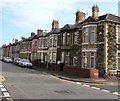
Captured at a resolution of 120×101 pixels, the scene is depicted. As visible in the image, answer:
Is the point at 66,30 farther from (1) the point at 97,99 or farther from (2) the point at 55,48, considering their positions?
(1) the point at 97,99

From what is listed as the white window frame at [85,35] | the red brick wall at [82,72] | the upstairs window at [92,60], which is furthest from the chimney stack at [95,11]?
the red brick wall at [82,72]

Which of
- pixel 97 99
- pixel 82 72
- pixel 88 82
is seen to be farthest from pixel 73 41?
pixel 97 99

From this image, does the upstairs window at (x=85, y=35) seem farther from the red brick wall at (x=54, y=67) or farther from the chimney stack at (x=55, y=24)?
the chimney stack at (x=55, y=24)

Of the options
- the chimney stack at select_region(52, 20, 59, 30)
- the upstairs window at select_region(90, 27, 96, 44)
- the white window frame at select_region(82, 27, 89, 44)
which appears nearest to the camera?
the upstairs window at select_region(90, 27, 96, 44)

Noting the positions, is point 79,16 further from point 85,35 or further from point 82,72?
point 82,72

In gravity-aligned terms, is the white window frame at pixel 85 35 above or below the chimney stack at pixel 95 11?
below

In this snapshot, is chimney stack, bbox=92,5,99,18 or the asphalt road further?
chimney stack, bbox=92,5,99,18

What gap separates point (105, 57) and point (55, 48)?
41.0 feet

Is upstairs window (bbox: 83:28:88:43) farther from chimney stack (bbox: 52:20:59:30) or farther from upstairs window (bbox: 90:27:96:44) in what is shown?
chimney stack (bbox: 52:20:59:30)

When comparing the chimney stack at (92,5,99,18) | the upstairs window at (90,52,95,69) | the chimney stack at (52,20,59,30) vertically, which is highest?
the chimney stack at (52,20,59,30)

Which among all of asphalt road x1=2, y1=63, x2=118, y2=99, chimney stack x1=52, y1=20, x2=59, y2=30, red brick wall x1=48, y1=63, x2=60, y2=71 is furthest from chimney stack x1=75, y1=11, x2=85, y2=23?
asphalt road x1=2, y1=63, x2=118, y2=99

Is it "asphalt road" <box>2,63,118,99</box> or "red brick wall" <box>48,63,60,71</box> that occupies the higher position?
"red brick wall" <box>48,63,60,71</box>

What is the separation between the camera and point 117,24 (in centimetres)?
2048

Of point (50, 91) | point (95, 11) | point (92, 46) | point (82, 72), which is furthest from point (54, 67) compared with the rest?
point (50, 91)
